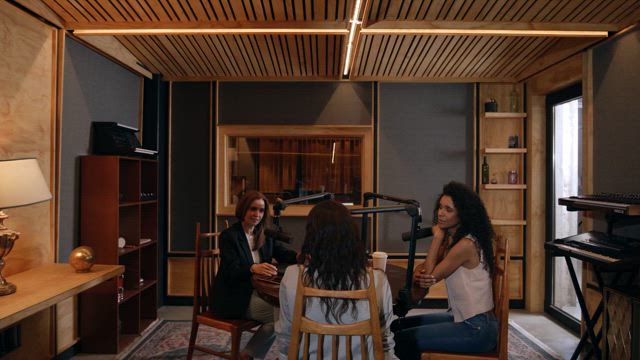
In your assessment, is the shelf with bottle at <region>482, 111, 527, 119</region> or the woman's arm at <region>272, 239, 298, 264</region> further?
the shelf with bottle at <region>482, 111, 527, 119</region>

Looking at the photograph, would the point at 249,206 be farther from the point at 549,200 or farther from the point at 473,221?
the point at 549,200

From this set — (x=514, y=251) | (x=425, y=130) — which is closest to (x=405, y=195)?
(x=425, y=130)

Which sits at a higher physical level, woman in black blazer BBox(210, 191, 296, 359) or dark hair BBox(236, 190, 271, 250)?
dark hair BBox(236, 190, 271, 250)

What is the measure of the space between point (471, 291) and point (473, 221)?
376 millimetres

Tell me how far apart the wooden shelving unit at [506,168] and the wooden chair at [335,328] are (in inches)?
137

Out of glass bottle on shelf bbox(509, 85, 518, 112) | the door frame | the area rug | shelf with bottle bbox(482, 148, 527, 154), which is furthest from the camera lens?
glass bottle on shelf bbox(509, 85, 518, 112)

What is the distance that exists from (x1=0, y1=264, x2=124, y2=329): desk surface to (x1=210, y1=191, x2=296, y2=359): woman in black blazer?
2.38ft

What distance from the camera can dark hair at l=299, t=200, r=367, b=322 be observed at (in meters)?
1.68

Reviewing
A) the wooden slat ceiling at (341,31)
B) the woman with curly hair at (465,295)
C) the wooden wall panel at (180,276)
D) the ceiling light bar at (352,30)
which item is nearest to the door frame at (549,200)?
the wooden slat ceiling at (341,31)

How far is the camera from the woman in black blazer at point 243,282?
8.68 ft

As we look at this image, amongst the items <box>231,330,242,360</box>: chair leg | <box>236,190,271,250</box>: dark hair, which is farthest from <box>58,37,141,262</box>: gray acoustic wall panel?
<box>231,330,242,360</box>: chair leg

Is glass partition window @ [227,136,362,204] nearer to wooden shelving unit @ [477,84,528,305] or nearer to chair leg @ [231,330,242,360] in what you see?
wooden shelving unit @ [477,84,528,305]

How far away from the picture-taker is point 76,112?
10.7ft

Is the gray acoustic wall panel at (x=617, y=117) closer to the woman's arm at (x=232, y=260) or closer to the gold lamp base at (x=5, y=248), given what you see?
the woman's arm at (x=232, y=260)
